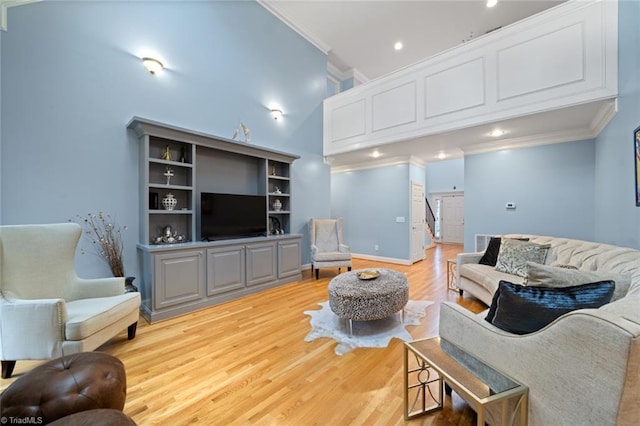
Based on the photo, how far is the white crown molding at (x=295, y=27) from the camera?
4738 mm

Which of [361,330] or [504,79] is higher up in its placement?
[504,79]

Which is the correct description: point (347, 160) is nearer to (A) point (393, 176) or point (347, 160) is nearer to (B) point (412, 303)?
(A) point (393, 176)

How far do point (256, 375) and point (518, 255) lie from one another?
3.27m

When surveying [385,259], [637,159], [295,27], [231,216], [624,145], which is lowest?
[385,259]

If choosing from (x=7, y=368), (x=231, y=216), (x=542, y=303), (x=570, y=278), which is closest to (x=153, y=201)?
(x=231, y=216)

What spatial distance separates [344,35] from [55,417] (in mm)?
6812

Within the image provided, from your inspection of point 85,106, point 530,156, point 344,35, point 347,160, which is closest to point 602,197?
point 530,156

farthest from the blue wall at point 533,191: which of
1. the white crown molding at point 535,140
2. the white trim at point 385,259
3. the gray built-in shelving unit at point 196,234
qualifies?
the gray built-in shelving unit at point 196,234

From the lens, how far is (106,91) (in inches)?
120

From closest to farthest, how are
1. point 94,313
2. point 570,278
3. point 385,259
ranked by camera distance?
point 570,278 < point 94,313 < point 385,259

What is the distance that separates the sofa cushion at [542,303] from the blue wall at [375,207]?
15.6ft

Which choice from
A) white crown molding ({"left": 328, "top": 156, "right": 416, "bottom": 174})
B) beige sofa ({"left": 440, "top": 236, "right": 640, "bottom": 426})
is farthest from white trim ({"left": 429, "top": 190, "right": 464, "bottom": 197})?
beige sofa ({"left": 440, "top": 236, "right": 640, "bottom": 426})

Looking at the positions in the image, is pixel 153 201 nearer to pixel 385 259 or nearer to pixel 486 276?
pixel 486 276

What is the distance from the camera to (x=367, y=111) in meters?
5.11
